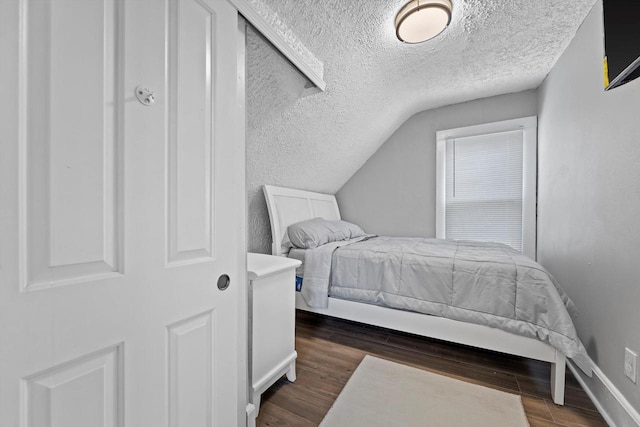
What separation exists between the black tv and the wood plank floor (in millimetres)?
1656

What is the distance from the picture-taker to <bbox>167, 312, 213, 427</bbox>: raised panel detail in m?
0.78

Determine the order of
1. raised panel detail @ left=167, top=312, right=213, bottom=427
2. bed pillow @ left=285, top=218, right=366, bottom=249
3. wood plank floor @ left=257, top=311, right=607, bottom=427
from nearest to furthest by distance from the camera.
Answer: raised panel detail @ left=167, top=312, right=213, bottom=427 < wood plank floor @ left=257, top=311, right=607, bottom=427 < bed pillow @ left=285, top=218, right=366, bottom=249

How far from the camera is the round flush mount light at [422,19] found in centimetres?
153

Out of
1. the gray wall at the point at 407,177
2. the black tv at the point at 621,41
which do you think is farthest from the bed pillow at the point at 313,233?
the black tv at the point at 621,41

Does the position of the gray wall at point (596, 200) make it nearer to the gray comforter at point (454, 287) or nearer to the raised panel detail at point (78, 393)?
the gray comforter at point (454, 287)

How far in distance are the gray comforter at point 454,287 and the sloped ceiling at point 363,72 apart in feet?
2.78

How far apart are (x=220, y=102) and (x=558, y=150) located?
267 cm

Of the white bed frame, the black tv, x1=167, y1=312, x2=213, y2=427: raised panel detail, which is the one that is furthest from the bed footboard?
x1=167, y1=312, x2=213, y2=427: raised panel detail

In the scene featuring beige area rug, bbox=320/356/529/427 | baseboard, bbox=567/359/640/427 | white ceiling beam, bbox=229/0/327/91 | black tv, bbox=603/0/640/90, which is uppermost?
white ceiling beam, bbox=229/0/327/91

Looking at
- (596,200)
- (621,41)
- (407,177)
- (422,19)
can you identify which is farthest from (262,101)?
(407,177)

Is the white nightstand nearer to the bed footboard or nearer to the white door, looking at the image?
the white door

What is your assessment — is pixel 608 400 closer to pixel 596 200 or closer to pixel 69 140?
pixel 596 200

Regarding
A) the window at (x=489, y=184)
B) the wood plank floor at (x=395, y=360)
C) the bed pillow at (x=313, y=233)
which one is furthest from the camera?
the window at (x=489, y=184)

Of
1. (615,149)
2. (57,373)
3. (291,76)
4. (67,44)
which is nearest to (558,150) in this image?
(615,149)
